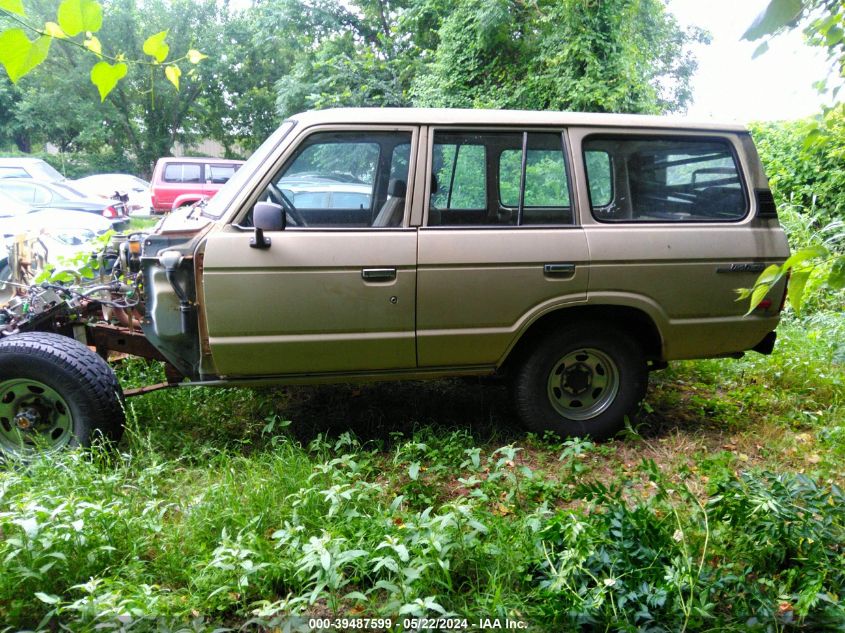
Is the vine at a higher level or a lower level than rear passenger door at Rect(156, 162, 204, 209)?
lower

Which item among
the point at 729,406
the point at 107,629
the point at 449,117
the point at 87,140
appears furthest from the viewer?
the point at 87,140

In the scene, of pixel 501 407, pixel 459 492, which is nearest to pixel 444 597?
pixel 459 492

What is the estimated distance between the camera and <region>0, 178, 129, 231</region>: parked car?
11.5 m

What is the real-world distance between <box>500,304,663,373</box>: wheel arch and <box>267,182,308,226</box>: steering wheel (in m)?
1.54

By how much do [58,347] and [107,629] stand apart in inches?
73.9

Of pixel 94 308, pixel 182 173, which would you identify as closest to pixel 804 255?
pixel 94 308

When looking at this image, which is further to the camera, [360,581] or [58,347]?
[58,347]

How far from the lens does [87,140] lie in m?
29.0

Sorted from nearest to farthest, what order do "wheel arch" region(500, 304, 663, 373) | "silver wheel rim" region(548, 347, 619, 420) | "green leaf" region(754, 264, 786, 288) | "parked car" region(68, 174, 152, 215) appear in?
"green leaf" region(754, 264, 786, 288) < "wheel arch" region(500, 304, 663, 373) < "silver wheel rim" region(548, 347, 619, 420) < "parked car" region(68, 174, 152, 215)

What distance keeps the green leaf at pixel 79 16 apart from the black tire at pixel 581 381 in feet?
9.97

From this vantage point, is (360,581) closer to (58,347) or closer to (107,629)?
(107,629)

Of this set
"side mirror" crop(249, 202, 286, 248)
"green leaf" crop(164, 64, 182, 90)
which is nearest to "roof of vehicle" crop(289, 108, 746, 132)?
"side mirror" crop(249, 202, 286, 248)

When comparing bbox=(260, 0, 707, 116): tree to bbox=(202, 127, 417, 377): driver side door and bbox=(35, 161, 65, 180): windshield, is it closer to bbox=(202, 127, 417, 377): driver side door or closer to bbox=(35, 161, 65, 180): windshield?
bbox=(202, 127, 417, 377): driver side door

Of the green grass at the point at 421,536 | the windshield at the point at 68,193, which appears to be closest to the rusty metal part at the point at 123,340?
the green grass at the point at 421,536
